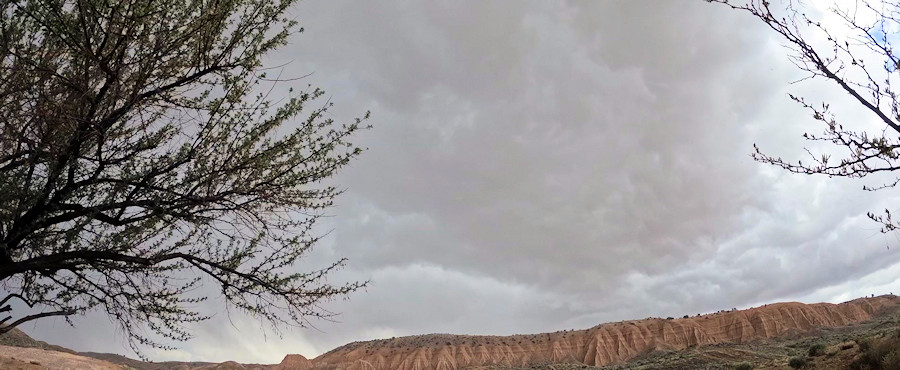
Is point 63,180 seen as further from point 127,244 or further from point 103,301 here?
point 103,301

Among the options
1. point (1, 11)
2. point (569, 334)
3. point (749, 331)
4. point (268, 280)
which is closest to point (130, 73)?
point (1, 11)

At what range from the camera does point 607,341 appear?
3802 inches

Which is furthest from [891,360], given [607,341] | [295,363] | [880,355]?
[295,363]

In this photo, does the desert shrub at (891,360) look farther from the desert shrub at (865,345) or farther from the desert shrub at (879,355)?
the desert shrub at (865,345)

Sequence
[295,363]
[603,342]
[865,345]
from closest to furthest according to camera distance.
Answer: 1. [865,345]
2. [603,342]
3. [295,363]

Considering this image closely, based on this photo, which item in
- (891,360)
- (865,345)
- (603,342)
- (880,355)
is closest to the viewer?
(891,360)

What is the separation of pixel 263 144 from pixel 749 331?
321ft

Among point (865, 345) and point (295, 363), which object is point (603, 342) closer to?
point (295, 363)

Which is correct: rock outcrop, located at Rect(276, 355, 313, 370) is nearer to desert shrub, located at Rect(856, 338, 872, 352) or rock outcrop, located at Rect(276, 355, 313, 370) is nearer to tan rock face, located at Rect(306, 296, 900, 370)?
tan rock face, located at Rect(306, 296, 900, 370)

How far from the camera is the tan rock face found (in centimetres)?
8794

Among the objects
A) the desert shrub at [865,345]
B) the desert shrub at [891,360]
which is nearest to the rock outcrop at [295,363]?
the desert shrub at [865,345]

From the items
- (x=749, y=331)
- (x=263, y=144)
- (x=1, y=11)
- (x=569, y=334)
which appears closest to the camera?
(x=1, y=11)

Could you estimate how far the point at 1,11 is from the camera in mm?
6469

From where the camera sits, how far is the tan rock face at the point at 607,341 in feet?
289
